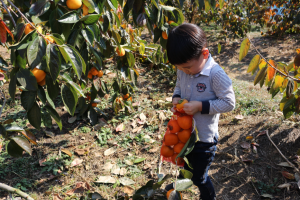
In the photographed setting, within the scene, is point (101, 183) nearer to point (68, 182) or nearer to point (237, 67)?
point (68, 182)

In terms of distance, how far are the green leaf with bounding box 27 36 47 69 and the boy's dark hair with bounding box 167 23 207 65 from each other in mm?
668

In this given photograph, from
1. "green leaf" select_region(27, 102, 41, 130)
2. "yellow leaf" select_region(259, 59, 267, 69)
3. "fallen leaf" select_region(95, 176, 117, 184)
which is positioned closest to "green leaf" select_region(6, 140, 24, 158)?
"green leaf" select_region(27, 102, 41, 130)

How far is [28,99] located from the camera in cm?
94

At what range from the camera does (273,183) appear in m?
1.92

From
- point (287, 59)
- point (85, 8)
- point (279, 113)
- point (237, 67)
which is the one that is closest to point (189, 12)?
point (237, 67)

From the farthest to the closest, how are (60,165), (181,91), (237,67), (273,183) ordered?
(237,67) → (60,165) → (273,183) → (181,91)

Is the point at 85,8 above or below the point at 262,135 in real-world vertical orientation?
above

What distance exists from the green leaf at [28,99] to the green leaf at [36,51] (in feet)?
0.62

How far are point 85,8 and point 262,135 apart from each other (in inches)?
84.9

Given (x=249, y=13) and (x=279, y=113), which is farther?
(x=249, y=13)

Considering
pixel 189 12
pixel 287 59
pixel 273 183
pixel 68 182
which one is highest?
pixel 189 12

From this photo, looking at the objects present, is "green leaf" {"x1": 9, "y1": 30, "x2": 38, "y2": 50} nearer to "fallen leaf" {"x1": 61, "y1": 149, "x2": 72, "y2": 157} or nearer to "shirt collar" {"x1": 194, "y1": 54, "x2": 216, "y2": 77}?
"shirt collar" {"x1": 194, "y1": 54, "x2": 216, "y2": 77}

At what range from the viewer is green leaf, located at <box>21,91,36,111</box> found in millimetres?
937

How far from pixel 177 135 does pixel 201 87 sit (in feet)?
1.10
